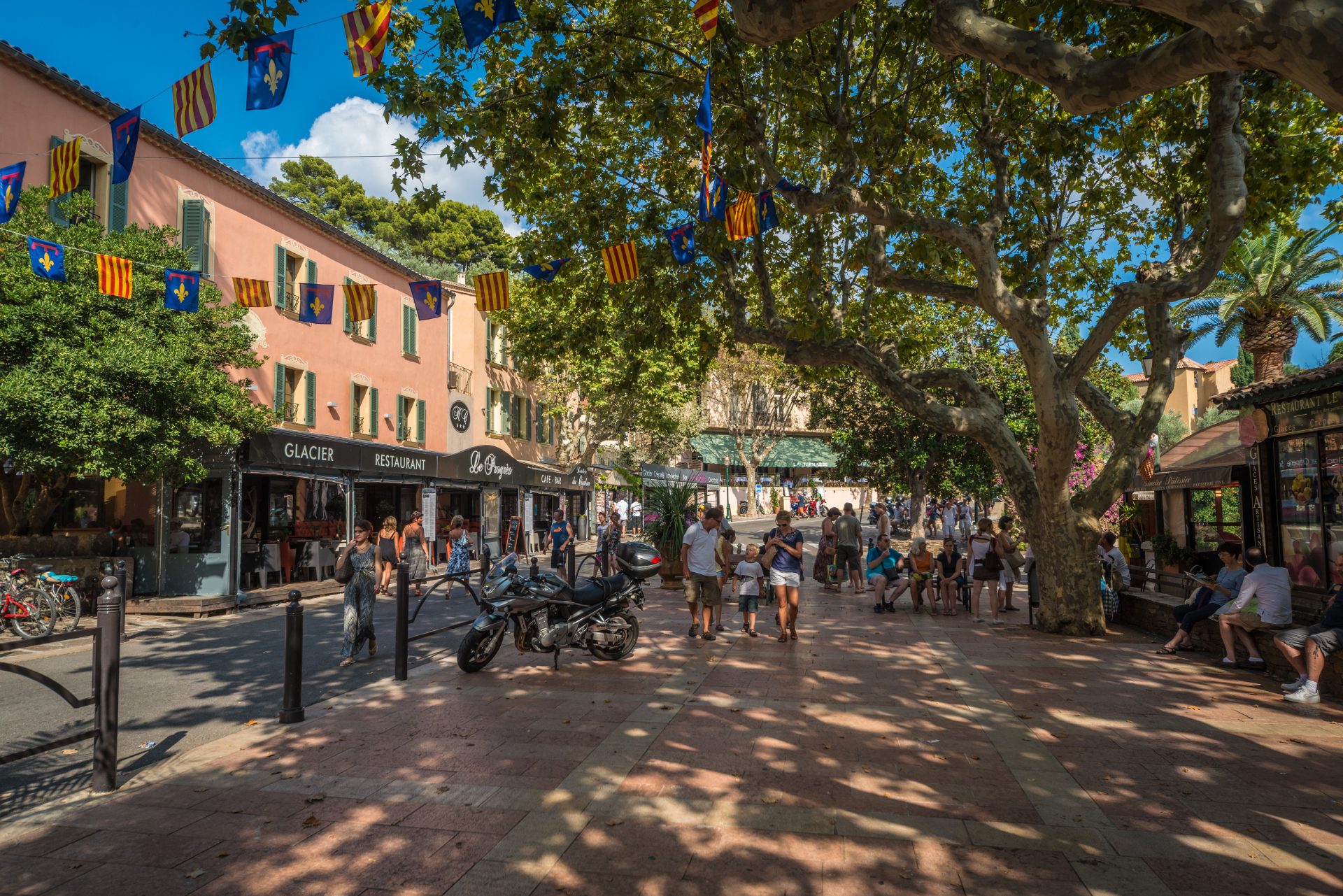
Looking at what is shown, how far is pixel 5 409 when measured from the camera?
1164cm

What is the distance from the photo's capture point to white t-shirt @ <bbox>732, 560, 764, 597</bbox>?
35.8 ft

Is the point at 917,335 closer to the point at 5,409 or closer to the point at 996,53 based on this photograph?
the point at 996,53

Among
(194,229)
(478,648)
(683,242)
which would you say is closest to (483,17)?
(683,242)

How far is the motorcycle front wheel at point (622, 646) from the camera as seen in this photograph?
9141mm

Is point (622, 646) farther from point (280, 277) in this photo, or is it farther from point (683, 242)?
point (280, 277)

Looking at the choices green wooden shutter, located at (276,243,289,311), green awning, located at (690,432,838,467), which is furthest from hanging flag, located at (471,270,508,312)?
green awning, located at (690,432,838,467)

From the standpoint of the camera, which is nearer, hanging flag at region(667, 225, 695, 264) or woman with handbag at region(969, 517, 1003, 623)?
hanging flag at region(667, 225, 695, 264)

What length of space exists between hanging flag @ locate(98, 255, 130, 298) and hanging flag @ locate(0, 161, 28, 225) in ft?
4.42

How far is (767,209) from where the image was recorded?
431 inches

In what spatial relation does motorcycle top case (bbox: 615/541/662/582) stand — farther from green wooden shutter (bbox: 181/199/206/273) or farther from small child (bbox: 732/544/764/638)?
green wooden shutter (bbox: 181/199/206/273)

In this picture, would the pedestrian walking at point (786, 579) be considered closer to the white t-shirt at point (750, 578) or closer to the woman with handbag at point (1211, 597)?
the white t-shirt at point (750, 578)

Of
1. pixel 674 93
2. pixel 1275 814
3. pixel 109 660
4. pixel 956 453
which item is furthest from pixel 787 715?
pixel 956 453

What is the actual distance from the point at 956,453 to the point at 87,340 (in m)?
23.1

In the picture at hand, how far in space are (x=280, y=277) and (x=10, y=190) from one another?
360 inches
